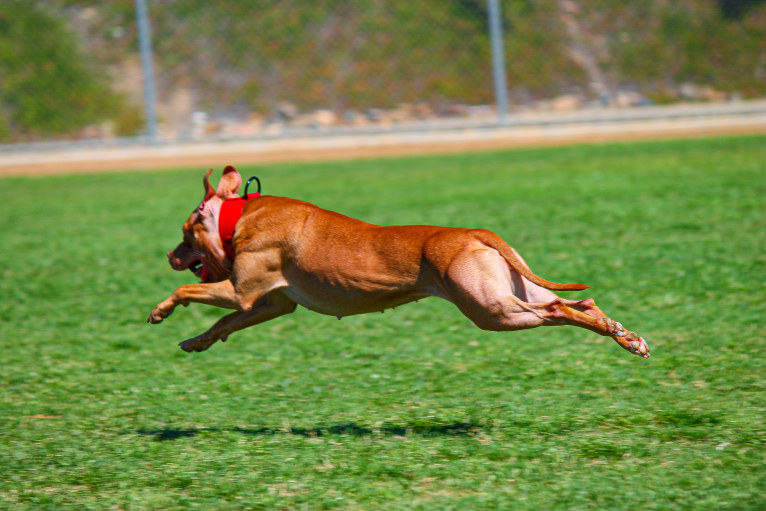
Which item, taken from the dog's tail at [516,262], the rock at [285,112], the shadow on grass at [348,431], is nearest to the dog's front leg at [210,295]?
the shadow on grass at [348,431]

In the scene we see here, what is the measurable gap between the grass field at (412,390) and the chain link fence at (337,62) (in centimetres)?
763

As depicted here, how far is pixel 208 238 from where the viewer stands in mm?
4754

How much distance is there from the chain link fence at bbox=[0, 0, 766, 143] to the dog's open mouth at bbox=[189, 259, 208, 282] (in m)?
14.3

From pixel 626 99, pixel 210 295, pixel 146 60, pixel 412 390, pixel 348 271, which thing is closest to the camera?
pixel 348 271

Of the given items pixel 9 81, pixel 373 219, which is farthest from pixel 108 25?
pixel 373 219

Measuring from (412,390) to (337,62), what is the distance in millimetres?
14447

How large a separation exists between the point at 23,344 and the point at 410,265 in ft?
12.1

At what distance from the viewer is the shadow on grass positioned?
4727 millimetres

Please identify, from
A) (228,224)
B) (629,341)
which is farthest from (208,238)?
(629,341)

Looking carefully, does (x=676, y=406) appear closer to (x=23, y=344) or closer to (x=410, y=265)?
(x=410, y=265)

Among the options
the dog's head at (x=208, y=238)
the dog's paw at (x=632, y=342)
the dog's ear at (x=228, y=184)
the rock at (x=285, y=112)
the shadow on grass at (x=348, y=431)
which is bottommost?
the shadow on grass at (x=348, y=431)

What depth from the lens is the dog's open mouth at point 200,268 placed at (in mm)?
4891

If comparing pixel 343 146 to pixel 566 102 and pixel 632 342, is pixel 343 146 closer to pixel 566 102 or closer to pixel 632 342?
pixel 566 102

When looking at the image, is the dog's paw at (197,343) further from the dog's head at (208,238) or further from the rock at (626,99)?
the rock at (626,99)
